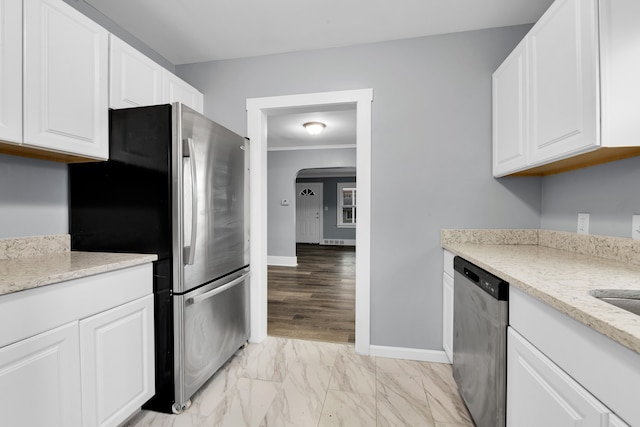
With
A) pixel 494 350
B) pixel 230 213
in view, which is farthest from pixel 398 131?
pixel 494 350

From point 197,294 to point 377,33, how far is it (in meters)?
2.25

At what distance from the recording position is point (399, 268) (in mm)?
2242

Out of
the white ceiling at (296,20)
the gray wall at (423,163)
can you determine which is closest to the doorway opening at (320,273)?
the gray wall at (423,163)

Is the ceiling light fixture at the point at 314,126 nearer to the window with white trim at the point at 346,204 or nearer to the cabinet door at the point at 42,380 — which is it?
the cabinet door at the point at 42,380

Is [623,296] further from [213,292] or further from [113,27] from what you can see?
[113,27]

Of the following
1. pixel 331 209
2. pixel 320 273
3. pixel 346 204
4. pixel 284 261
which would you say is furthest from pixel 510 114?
pixel 331 209

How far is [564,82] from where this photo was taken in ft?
4.27

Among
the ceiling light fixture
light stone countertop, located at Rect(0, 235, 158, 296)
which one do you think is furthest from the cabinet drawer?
the ceiling light fixture

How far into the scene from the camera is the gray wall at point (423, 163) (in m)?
2.12

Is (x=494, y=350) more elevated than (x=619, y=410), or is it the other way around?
(x=619, y=410)

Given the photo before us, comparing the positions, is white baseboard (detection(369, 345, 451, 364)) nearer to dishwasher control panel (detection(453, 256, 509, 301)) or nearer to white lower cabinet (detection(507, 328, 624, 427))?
dishwasher control panel (detection(453, 256, 509, 301))

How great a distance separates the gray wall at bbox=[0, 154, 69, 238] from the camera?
1.47 m

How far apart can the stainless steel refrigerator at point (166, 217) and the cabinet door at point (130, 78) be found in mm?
177

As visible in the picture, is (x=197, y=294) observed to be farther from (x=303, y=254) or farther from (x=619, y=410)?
(x=303, y=254)
